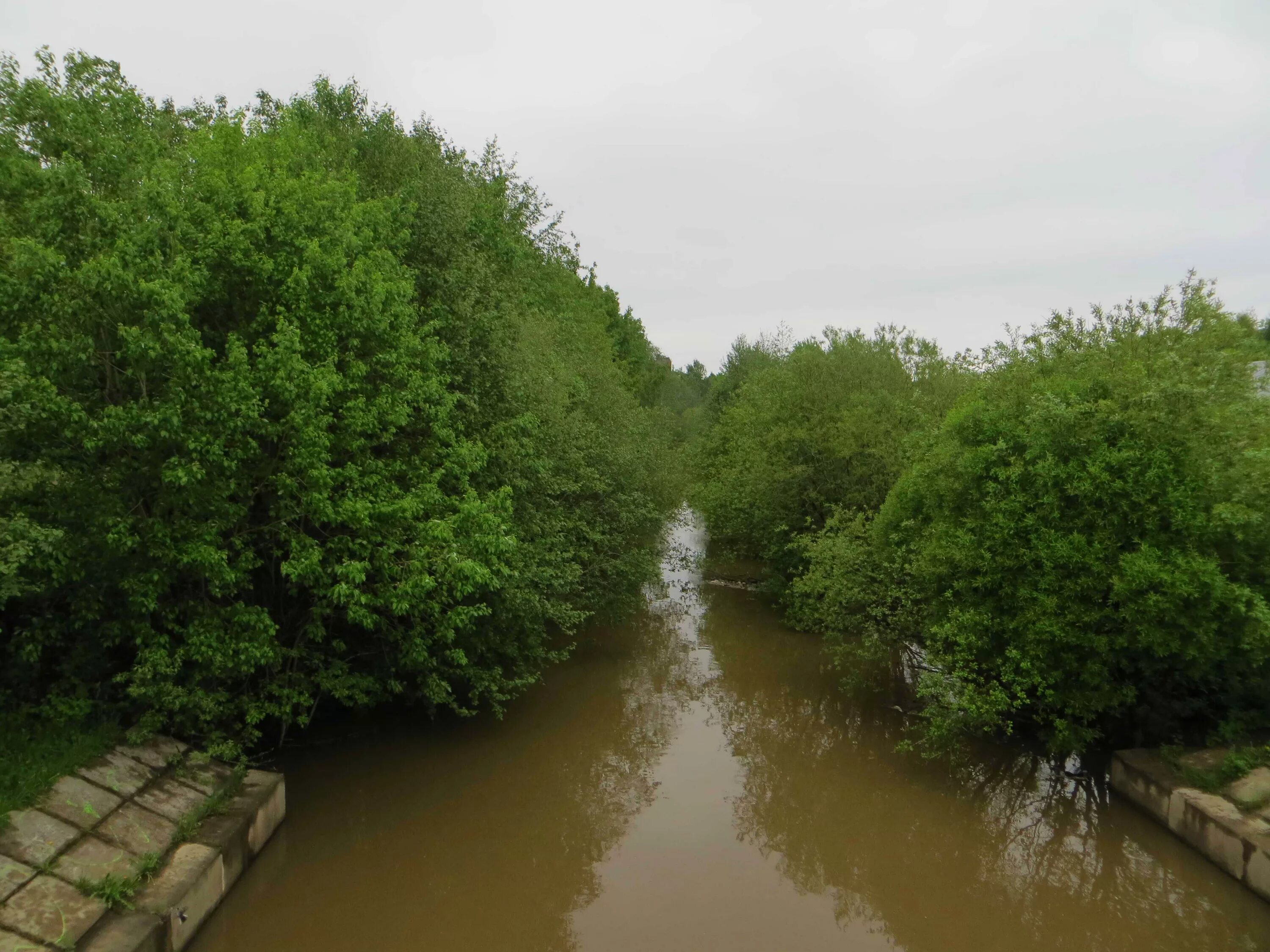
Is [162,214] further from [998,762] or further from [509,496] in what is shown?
[998,762]

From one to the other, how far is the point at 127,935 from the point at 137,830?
1.52 m

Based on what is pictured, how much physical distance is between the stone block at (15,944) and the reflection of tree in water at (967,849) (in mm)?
8541

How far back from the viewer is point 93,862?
8672mm

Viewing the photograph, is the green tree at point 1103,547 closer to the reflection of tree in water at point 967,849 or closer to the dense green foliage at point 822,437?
the reflection of tree in water at point 967,849

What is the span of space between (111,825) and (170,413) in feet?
14.8

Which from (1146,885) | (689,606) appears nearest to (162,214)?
(1146,885)

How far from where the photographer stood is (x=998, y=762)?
15.2 meters

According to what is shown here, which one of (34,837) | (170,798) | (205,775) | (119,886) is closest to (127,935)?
(119,886)

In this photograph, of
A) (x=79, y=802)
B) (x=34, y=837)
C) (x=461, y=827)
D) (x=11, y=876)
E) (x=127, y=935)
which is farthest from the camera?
(x=461, y=827)

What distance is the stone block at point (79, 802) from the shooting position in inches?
354

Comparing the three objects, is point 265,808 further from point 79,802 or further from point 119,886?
point 119,886

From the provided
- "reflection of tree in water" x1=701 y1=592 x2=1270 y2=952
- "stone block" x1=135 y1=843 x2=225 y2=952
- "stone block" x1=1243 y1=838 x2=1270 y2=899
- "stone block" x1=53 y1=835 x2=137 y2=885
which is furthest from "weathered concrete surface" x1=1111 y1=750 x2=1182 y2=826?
"stone block" x1=53 y1=835 x2=137 y2=885

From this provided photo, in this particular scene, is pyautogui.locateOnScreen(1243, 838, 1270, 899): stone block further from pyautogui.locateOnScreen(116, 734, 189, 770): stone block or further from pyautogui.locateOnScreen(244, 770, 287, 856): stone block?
pyautogui.locateOnScreen(116, 734, 189, 770): stone block

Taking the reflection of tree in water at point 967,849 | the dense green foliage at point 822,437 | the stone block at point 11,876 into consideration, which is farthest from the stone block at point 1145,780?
the stone block at point 11,876
